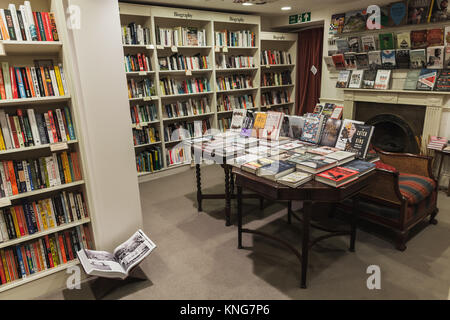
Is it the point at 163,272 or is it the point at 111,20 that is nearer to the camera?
the point at 111,20

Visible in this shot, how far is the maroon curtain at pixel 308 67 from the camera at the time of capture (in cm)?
586

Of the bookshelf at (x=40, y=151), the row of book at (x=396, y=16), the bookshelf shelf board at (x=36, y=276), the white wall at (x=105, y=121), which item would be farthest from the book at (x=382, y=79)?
the bookshelf shelf board at (x=36, y=276)

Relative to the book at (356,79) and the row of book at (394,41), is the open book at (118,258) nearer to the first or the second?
the book at (356,79)

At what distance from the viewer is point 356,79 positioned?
4.53 meters

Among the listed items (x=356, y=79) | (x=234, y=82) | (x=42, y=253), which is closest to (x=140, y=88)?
(x=234, y=82)

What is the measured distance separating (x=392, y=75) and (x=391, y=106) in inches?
17.3

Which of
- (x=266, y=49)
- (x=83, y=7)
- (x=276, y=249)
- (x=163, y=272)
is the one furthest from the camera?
(x=266, y=49)

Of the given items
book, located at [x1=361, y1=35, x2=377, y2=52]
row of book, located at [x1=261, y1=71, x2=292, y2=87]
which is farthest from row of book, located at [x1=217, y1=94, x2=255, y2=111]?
book, located at [x1=361, y1=35, x2=377, y2=52]

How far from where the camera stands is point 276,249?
8.65 feet

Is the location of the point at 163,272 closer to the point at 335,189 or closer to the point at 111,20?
the point at 335,189

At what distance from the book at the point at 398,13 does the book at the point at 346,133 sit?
253cm

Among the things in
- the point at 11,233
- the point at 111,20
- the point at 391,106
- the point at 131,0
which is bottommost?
the point at 11,233

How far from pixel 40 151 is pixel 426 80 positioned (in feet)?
14.4
